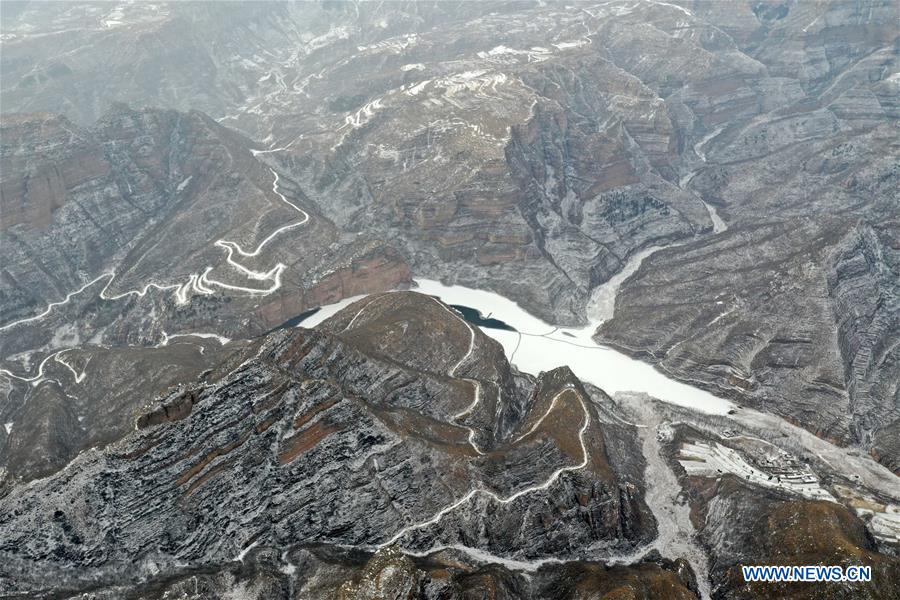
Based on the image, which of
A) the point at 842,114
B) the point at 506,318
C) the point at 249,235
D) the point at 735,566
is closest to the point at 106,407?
the point at 249,235

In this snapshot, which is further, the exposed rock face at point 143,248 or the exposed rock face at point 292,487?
the exposed rock face at point 143,248

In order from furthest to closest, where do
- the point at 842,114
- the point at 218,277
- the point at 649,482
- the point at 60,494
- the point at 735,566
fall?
the point at 842,114
the point at 218,277
the point at 649,482
the point at 735,566
the point at 60,494

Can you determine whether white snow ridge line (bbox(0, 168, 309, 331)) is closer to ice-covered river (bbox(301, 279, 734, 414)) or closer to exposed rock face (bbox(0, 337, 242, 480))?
ice-covered river (bbox(301, 279, 734, 414))

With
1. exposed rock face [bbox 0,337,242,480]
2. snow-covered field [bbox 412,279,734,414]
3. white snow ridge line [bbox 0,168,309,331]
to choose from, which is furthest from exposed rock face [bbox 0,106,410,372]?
snow-covered field [bbox 412,279,734,414]

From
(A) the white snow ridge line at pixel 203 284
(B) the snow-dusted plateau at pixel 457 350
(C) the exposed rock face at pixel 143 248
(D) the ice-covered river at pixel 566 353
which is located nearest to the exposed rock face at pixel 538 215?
(C) the exposed rock face at pixel 143 248

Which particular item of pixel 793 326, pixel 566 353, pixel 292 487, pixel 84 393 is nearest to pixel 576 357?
pixel 566 353

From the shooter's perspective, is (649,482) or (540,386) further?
(540,386)

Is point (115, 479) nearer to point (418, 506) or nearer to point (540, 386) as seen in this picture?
point (418, 506)

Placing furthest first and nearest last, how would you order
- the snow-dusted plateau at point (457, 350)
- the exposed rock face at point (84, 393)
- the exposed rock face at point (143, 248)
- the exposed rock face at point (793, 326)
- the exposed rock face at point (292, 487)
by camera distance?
the exposed rock face at point (143, 248), the exposed rock face at point (793, 326), the exposed rock face at point (84, 393), the snow-dusted plateau at point (457, 350), the exposed rock face at point (292, 487)

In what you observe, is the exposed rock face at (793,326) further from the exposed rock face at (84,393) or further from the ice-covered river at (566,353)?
the exposed rock face at (84,393)
